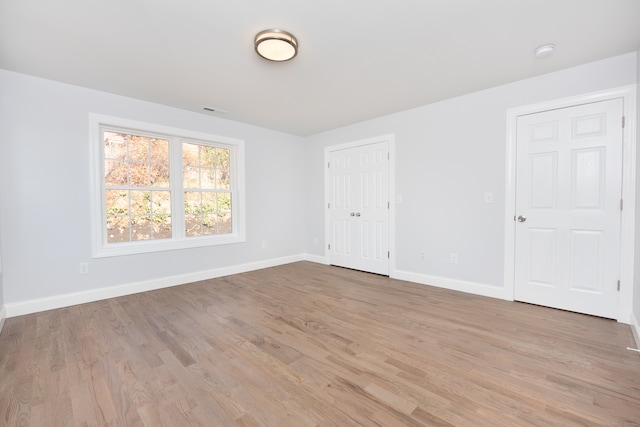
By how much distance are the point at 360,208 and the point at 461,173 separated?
1671 millimetres

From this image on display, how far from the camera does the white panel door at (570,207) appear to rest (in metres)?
2.60

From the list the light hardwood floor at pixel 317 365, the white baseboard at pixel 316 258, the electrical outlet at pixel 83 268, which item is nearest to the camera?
the light hardwood floor at pixel 317 365

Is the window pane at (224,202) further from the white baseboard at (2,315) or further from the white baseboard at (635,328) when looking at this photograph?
the white baseboard at (635,328)

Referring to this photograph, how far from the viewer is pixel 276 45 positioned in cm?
222

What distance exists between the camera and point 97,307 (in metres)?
3.00

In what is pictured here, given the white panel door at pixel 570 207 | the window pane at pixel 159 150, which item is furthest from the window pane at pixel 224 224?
the white panel door at pixel 570 207

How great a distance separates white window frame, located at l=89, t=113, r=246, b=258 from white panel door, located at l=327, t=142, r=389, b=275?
1.66 m

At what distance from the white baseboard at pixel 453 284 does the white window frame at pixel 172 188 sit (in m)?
2.69

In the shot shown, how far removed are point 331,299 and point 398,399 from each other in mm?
1716

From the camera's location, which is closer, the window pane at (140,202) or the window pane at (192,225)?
the window pane at (140,202)

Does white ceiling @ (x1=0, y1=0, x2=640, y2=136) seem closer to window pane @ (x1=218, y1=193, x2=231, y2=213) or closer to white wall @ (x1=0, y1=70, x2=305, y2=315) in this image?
white wall @ (x1=0, y1=70, x2=305, y2=315)

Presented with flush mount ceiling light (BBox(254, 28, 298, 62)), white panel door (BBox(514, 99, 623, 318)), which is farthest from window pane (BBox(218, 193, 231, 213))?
white panel door (BBox(514, 99, 623, 318))

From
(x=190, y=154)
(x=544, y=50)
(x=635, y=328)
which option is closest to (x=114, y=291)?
(x=190, y=154)

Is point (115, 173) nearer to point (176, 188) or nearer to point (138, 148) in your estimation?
point (138, 148)
